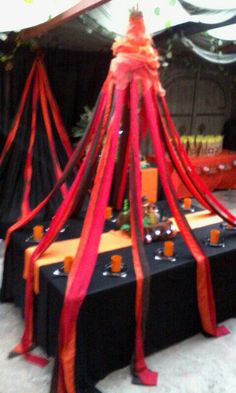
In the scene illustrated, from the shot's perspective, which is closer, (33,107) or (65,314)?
(65,314)

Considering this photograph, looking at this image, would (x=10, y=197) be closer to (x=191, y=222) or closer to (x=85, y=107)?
(x=85, y=107)

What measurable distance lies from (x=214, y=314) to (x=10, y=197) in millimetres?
2098

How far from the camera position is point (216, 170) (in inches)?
191

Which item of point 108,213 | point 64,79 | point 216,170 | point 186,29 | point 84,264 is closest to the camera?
point 84,264

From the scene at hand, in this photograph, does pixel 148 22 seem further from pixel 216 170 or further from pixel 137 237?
pixel 216 170

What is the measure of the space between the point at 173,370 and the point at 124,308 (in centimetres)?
44

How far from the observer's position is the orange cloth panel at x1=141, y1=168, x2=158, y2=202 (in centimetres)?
388

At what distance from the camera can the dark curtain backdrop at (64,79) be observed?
3.55 meters

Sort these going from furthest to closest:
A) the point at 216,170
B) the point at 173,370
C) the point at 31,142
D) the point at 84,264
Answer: the point at 216,170, the point at 31,142, the point at 173,370, the point at 84,264

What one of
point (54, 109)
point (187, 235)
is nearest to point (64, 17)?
point (54, 109)

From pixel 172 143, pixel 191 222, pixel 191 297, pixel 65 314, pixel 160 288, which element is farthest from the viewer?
pixel 191 222

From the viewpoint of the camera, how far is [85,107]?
12.6 ft

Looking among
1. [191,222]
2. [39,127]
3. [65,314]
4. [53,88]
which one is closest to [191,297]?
[191,222]

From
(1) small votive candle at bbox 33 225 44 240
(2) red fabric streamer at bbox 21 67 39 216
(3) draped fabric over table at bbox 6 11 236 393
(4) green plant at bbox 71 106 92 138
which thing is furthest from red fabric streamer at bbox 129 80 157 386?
(4) green plant at bbox 71 106 92 138
